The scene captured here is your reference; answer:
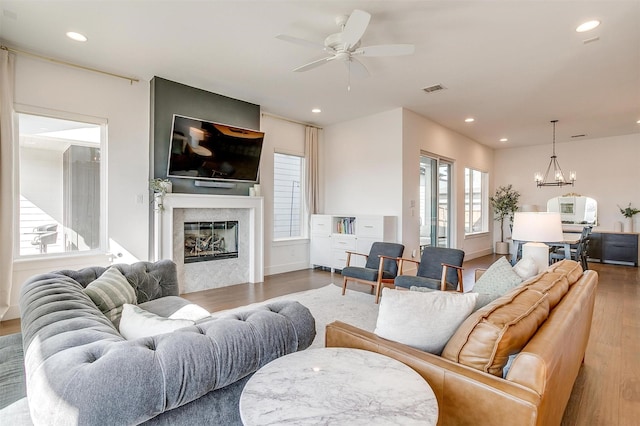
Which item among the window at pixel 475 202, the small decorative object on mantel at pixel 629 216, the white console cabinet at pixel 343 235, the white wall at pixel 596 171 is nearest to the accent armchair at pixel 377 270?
the white console cabinet at pixel 343 235

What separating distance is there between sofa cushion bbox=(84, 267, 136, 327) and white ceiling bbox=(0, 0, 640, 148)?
7.51 feet

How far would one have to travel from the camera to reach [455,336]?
52.2 inches

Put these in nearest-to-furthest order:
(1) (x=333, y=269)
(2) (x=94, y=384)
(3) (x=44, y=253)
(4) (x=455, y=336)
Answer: (2) (x=94, y=384), (4) (x=455, y=336), (3) (x=44, y=253), (1) (x=333, y=269)

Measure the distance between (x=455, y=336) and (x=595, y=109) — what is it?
6.28 metres

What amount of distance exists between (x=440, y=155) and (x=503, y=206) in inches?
132

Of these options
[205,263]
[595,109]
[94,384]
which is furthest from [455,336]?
[595,109]

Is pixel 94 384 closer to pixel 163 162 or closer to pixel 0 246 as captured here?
pixel 0 246

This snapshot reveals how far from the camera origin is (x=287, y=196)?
6289 mm

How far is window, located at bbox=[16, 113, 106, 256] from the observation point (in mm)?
3654

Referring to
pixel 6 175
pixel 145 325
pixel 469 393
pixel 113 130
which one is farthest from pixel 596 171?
pixel 6 175

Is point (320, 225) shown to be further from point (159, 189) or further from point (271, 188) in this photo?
point (159, 189)

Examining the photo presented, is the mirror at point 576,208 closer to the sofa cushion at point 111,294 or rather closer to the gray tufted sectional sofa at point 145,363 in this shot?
the gray tufted sectional sofa at point 145,363

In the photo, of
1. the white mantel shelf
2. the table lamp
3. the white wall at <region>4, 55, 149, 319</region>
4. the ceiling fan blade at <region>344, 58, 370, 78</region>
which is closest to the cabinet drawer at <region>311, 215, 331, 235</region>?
the white mantel shelf

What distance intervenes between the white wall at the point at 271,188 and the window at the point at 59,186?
2.48 meters
